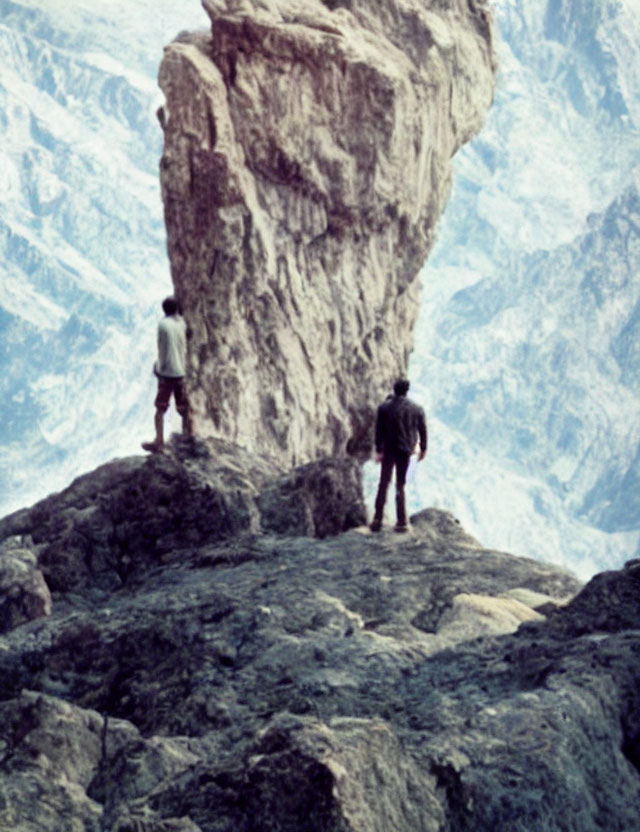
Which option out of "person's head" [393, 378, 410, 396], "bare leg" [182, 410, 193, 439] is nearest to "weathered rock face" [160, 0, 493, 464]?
"bare leg" [182, 410, 193, 439]

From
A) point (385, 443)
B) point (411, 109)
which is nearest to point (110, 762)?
point (385, 443)

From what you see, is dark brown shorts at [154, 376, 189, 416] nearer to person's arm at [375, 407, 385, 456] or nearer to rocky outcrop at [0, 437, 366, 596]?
rocky outcrop at [0, 437, 366, 596]

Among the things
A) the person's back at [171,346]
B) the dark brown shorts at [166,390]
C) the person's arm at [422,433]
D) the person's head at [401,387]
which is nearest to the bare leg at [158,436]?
the dark brown shorts at [166,390]

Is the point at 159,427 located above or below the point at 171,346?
below

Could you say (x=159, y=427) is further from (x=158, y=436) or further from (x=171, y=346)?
(x=171, y=346)

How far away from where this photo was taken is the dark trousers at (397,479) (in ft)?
60.7

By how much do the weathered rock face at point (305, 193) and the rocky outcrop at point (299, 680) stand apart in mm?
14320

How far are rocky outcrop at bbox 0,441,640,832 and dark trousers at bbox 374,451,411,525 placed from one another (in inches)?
15.9

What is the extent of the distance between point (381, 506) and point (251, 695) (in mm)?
6940

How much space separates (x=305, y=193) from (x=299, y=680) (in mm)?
25028

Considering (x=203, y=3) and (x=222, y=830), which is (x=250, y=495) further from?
(x=203, y=3)

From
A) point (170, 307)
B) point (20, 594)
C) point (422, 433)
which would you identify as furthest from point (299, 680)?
point (170, 307)

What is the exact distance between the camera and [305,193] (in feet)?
119

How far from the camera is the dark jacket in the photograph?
18375 millimetres
